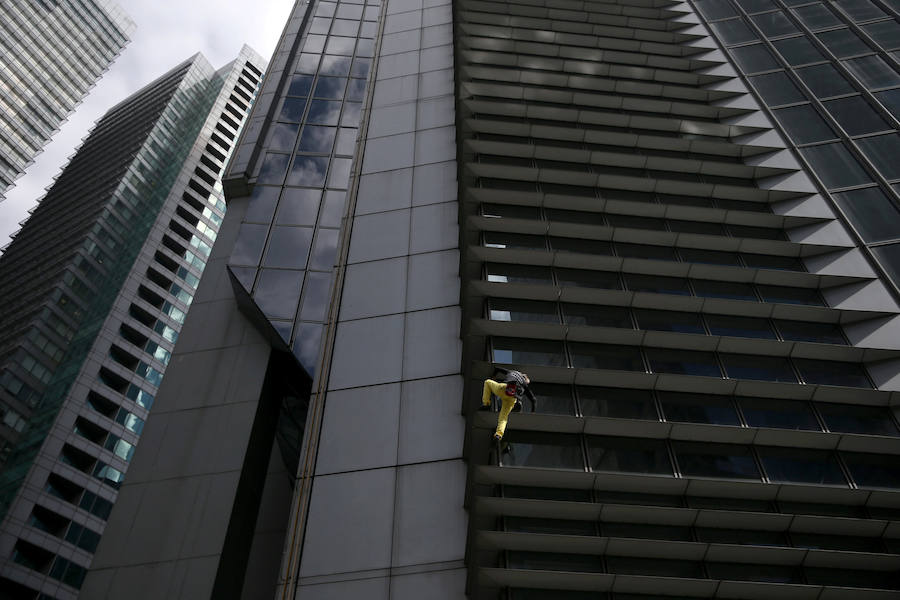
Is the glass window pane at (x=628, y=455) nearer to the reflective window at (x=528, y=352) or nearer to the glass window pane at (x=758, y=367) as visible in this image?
the reflective window at (x=528, y=352)

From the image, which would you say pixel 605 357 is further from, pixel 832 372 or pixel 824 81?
pixel 824 81

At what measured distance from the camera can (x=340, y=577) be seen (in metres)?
12.3

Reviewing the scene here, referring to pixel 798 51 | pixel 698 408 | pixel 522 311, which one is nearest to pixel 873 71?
pixel 798 51

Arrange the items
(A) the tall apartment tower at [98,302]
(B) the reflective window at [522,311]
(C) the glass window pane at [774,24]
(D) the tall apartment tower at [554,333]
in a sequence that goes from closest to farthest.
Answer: (D) the tall apartment tower at [554,333] < (B) the reflective window at [522,311] < (C) the glass window pane at [774,24] < (A) the tall apartment tower at [98,302]

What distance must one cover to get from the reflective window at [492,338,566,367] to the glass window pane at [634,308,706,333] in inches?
88.2

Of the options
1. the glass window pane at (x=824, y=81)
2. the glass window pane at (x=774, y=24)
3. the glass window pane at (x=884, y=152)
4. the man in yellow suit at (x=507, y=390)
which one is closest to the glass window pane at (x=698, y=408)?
the man in yellow suit at (x=507, y=390)

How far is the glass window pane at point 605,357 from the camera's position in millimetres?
14953

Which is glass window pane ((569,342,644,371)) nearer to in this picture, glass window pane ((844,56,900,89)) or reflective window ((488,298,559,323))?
reflective window ((488,298,559,323))

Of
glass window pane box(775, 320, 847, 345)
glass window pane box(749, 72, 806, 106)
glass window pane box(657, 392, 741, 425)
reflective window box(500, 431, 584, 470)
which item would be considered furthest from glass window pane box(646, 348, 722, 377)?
glass window pane box(749, 72, 806, 106)

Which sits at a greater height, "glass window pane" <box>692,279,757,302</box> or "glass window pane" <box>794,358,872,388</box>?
"glass window pane" <box>692,279,757,302</box>

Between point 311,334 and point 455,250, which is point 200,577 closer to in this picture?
point 311,334

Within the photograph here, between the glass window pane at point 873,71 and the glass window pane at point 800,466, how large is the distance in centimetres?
1555

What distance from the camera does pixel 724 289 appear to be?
55.9 ft

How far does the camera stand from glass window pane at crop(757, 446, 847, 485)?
13.1 m
